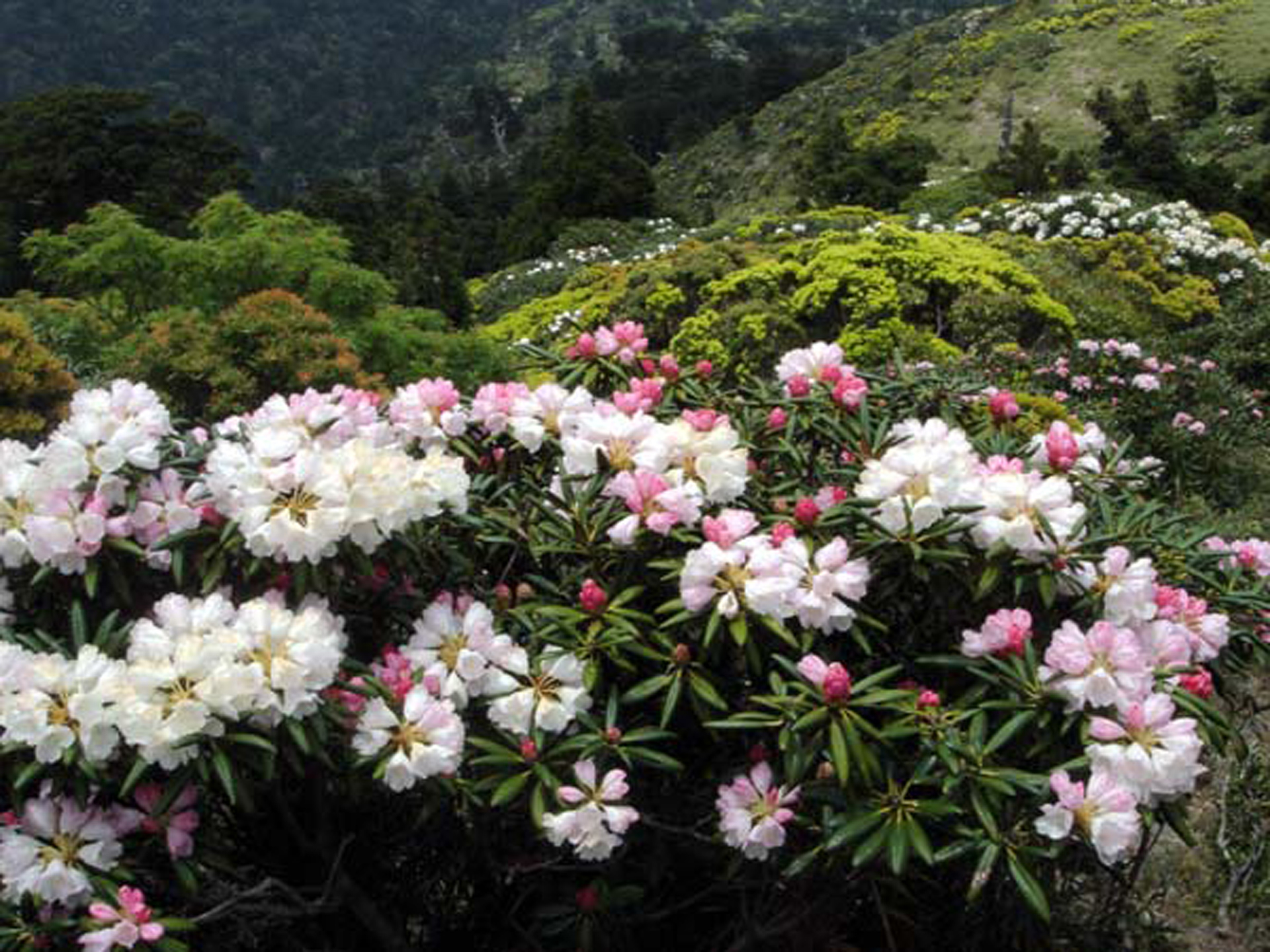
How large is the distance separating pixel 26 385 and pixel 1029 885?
19.1ft

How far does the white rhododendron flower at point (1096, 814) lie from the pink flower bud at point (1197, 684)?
0.32m

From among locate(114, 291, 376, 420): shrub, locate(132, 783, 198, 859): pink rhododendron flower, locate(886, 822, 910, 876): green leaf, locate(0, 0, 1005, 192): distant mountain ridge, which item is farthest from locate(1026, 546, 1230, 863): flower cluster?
locate(0, 0, 1005, 192): distant mountain ridge

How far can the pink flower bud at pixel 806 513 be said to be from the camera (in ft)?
6.56

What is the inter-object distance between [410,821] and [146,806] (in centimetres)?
76

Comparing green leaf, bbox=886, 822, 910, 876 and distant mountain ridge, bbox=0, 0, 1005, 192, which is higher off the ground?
green leaf, bbox=886, 822, 910, 876

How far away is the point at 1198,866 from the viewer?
343 centimetres

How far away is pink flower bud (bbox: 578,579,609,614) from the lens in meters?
1.92

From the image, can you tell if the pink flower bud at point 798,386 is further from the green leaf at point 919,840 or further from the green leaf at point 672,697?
the green leaf at point 919,840

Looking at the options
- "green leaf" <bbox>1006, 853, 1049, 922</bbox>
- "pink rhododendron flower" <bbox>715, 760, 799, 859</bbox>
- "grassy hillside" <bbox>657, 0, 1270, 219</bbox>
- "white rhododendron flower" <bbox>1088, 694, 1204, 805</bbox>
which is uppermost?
"white rhododendron flower" <bbox>1088, 694, 1204, 805</bbox>

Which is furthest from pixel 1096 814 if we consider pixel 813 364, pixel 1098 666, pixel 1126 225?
pixel 1126 225

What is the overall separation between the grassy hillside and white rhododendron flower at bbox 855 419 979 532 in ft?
76.5

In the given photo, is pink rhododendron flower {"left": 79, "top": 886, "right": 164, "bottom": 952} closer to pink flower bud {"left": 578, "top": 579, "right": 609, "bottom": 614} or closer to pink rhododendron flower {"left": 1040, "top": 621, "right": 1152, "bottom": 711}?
pink flower bud {"left": 578, "top": 579, "right": 609, "bottom": 614}

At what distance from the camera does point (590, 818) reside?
69.7 inches

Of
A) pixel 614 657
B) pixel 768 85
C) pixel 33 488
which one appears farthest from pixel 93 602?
pixel 768 85
